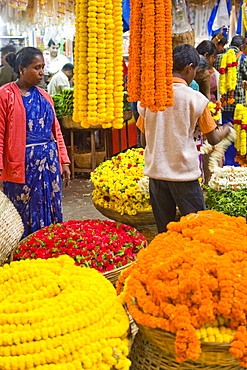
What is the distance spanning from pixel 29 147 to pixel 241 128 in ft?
11.8

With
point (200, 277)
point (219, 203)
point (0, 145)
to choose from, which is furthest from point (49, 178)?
point (200, 277)

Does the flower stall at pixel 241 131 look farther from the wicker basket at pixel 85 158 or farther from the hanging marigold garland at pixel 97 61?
the hanging marigold garland at pixel 97 61

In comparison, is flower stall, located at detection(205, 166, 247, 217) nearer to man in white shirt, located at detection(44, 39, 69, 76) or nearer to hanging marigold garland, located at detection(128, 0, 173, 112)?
hanging marigold garland, located at detection(128, 0, 173, 112)

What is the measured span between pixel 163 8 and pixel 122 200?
1.80 meters

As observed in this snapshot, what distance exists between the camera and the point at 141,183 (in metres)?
3.58

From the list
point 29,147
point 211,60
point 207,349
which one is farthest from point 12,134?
point 211,60

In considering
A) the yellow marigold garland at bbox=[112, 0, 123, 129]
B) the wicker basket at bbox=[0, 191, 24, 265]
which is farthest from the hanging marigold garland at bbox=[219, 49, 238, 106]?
the wicker basket at bbox=[0, 191, 24, 265]

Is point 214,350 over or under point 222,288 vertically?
under

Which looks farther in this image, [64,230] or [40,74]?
[40,74]

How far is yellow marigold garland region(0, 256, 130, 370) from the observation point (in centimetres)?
144

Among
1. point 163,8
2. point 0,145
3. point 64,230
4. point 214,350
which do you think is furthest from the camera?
point 0,145

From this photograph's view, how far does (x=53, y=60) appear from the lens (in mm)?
11070

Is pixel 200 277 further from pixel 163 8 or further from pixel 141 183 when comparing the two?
pixel 141 183

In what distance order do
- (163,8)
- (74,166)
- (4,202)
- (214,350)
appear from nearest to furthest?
(214,350) < (163,8) < (4,202) < (74,166)
